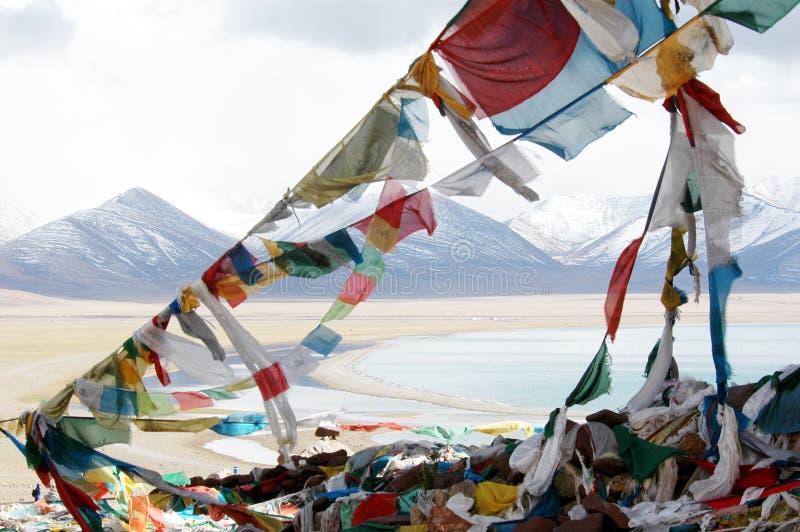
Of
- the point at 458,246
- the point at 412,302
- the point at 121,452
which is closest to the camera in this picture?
the point at 121,452

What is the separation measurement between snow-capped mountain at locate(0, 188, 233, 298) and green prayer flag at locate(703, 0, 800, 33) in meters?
72.4

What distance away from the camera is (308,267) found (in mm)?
4906

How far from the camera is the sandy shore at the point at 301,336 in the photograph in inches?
412

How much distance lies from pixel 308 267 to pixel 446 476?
1.25 meters

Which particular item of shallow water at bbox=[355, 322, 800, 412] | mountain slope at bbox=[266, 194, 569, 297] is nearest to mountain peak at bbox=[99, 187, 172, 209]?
mountain slope at bbox=[266, 194, 569, 297]

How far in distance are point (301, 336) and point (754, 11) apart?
92.3 ft

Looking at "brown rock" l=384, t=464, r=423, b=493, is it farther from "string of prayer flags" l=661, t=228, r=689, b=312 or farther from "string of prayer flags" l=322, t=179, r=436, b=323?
"string of prayer flags" l=661, t=228, r=689, b=312

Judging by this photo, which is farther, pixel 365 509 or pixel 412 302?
pixel 412 302

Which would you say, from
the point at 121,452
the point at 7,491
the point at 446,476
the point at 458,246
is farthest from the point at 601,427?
the point at 458,246

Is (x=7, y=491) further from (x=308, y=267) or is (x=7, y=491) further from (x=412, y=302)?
(x=412, y=302)

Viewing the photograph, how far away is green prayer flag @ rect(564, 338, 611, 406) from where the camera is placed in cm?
497

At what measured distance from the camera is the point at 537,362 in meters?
22.8

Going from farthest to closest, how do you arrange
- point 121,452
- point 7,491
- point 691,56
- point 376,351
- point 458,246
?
1. point 458,246
2. point 376,351
3. point 121,452
4. point 7,491
5. point 691,56

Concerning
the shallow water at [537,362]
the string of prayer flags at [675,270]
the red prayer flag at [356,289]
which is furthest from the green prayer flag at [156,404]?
the shallow water at [537,362]
